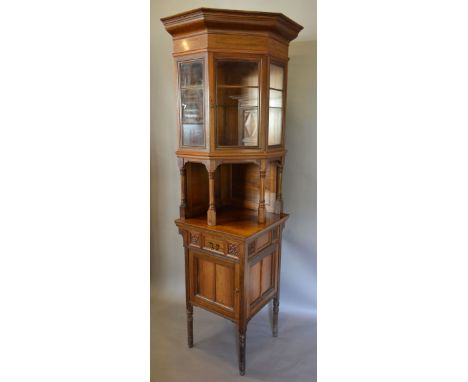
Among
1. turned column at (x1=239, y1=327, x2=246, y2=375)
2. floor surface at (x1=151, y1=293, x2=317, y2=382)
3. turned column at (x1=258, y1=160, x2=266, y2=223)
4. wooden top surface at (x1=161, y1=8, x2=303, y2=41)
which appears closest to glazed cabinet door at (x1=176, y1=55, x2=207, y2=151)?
wooden top surface at (x1=161, y1=8, x2=303, y2=41)

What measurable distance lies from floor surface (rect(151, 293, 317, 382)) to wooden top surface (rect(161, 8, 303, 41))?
5.33 ft

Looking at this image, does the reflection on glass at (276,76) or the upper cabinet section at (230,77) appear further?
the reflection on glass at (276,76)

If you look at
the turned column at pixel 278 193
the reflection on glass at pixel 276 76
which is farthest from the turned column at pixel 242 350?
the reflection on glass at pixel 276 76

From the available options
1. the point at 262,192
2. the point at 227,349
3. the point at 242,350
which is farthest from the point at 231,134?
the point at 227,349

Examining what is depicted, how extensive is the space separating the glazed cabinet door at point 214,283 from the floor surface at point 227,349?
0.97 ft

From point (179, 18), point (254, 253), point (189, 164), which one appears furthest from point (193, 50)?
point (254, 253)

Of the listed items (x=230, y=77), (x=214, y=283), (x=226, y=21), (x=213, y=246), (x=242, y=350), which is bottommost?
(x=242, y=350)

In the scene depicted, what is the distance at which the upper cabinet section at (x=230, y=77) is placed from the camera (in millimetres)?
1618

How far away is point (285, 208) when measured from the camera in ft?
7.50

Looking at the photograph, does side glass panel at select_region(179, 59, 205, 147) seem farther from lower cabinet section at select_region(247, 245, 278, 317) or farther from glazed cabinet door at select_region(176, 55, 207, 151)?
lower cabinet section at select_region(247, 245, 278, 317)

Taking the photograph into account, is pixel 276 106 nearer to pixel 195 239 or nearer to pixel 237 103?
pixel 237 103

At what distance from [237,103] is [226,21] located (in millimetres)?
421

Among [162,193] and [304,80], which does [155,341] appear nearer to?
[162,193]

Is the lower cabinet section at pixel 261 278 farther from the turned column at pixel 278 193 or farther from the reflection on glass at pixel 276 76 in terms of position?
the reflection on glass at pixel 276 76
